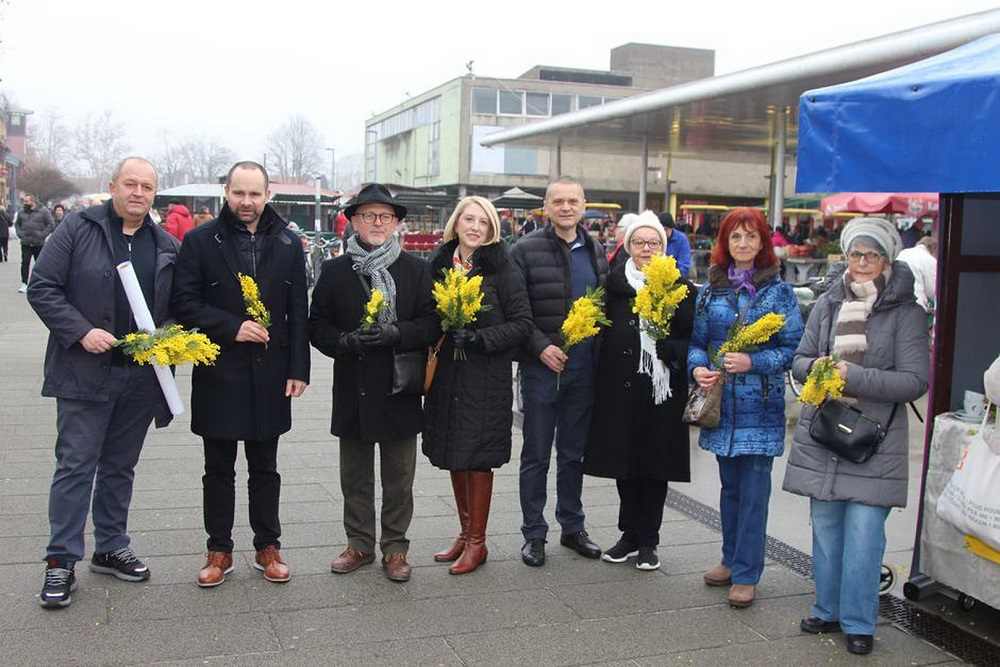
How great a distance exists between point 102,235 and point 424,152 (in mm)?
61842

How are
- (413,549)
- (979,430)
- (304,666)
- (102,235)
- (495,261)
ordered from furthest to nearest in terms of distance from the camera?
(413,549) → (495,261) → (102,235) → (979,430) → (304,666)

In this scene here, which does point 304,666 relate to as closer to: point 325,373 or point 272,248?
point 272,248

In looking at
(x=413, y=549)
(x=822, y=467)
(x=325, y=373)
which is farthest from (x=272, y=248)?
(x=325, y=373)

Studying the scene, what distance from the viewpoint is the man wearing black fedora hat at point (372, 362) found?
4.69m

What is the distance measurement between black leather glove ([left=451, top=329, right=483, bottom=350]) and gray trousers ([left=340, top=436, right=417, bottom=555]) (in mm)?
580

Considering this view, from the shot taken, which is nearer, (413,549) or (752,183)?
(413,549)

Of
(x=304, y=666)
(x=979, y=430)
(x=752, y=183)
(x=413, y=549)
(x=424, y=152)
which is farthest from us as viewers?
(x=424, y=152)

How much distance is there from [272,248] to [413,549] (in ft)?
6.04

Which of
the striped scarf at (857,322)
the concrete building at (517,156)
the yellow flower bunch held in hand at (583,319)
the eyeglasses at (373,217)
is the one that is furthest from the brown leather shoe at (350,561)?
the concrete building at (517,156)

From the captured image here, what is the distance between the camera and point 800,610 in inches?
179

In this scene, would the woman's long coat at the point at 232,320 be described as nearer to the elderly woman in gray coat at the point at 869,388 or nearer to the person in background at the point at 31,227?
the elderly woman in gray coat at the point at 869,388

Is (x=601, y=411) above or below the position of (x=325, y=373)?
above

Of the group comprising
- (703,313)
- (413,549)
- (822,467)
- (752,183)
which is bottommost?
(413,549)

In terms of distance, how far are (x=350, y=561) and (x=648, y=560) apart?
1559mm
